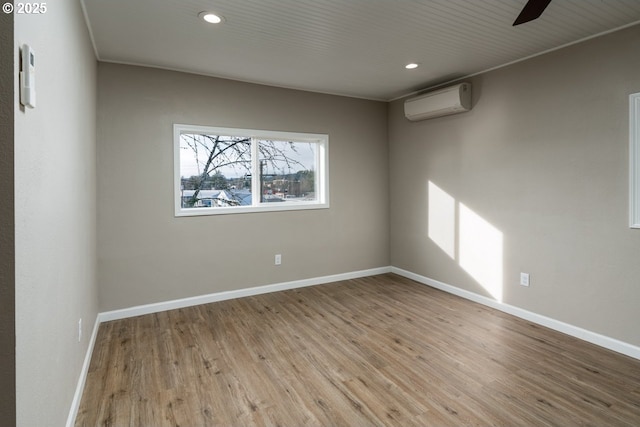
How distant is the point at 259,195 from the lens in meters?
4.32

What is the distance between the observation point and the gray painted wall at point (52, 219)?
1080 mm

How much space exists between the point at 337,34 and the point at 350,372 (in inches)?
101

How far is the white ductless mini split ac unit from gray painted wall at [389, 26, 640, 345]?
125 mm

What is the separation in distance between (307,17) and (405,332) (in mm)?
2697

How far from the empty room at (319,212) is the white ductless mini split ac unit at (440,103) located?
0.11 ft

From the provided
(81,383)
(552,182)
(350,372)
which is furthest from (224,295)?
(552,182)

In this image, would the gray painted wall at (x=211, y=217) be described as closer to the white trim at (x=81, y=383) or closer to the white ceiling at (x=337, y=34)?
the white ceiling at (x=337, y=34)

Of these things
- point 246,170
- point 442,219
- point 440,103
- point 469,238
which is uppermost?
point 440,103

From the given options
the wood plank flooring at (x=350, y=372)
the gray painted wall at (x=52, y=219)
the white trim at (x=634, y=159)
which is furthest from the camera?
the white trim at (x=634, y=159)

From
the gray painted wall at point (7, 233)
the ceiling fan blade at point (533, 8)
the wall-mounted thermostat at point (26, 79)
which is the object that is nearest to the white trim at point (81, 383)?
the gray painted wall at point (7, 233)

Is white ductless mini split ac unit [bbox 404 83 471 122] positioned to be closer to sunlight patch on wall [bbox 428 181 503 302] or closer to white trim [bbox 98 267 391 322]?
sunlight patch on wall [bbox 428 181 503 302]

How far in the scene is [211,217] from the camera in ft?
13.0

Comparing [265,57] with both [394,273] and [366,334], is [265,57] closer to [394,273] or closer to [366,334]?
[366,334]

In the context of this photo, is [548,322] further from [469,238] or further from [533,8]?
[533,8]
